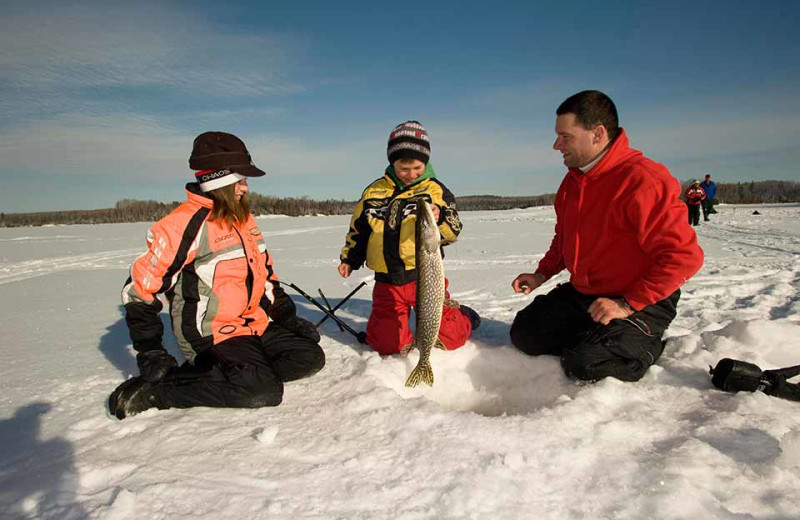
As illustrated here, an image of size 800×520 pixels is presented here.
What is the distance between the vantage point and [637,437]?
204cm

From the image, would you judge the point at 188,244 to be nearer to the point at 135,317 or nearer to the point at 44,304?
the point at 135,317

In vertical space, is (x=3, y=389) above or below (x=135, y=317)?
below

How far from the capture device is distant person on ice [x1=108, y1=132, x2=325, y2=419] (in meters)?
2.43

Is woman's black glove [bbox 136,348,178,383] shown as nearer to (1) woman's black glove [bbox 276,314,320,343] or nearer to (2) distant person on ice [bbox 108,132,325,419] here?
(2) distant person on ice [bbox 108,132,325,419]

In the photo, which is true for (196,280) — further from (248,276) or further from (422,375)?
(422,375)

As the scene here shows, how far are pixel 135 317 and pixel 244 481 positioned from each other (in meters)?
1.28

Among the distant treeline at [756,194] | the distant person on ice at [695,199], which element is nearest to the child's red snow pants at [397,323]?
the distant person on ice at [695,199]

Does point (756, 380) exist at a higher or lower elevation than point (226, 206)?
lower

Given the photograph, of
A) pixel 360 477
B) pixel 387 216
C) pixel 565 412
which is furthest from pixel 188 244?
pixel 565 412

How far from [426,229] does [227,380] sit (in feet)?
4.53

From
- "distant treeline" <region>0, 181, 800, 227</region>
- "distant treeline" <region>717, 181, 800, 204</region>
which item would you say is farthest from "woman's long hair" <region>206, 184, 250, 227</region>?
"distant treeline" <region>717, 181, 800, 204</region>

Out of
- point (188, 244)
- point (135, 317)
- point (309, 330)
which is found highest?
point (188, 244)

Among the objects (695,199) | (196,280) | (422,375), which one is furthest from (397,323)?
(695,199)

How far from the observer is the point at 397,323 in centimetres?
335
